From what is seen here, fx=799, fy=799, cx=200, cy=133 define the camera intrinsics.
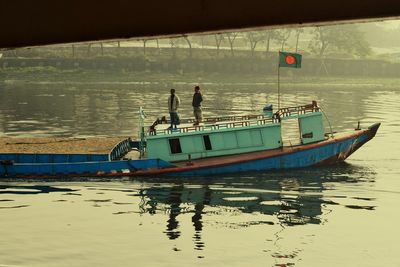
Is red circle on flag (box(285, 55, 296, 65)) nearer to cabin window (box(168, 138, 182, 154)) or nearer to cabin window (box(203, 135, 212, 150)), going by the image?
cabin window (box(203, 135, 212, 150))

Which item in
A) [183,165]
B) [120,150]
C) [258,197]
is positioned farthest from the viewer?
[120,150]

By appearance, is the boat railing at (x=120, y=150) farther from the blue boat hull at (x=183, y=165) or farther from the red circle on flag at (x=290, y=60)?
the red circle on flag at (x=290, y=60)

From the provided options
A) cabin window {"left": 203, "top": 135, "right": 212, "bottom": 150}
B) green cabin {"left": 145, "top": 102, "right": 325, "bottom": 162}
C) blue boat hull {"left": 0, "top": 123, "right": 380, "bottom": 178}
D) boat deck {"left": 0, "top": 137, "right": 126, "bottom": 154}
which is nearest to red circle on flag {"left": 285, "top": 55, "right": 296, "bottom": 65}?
green cabin {"left": 145, "top": 102, "right": 325, "bottom": 162}

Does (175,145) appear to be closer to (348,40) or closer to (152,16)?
(152,16)

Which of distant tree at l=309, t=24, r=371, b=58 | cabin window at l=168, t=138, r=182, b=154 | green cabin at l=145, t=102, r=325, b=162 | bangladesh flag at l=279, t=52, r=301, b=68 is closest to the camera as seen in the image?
green cabin at l=145, t=102, r=325, b=162

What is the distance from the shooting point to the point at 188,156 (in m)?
36.4

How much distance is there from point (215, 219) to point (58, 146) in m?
13.8

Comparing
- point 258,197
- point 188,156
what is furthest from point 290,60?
point 258,197

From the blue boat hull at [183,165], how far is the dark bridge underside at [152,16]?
1106 inches

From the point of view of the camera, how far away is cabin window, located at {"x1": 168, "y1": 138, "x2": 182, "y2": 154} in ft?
117

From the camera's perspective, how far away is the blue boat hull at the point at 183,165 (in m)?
34.6

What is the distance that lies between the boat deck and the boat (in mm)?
1414

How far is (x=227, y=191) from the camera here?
3384cm

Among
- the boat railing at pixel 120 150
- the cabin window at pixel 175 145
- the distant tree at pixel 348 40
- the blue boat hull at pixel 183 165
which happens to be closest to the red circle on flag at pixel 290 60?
the blue boat hull at pixel 183 165
